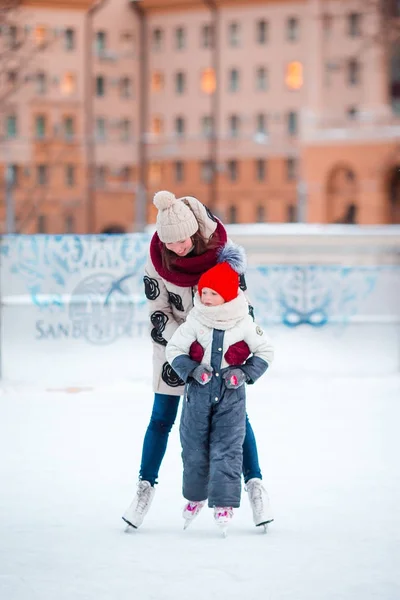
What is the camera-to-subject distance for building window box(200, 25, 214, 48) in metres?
62.8

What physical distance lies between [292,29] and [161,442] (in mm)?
58432

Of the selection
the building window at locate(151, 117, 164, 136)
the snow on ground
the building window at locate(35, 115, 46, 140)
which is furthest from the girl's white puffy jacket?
the building window at locate(151, 117, 164, 136)

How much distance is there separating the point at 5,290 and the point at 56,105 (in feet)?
166

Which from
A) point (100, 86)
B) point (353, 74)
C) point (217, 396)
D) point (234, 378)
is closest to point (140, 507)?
point (217, 396)

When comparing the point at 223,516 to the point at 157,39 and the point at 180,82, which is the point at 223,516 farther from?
the point at 180,82

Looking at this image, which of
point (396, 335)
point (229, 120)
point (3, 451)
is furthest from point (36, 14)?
point (3, 451)

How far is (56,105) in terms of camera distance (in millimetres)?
60812

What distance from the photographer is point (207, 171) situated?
2470 inches

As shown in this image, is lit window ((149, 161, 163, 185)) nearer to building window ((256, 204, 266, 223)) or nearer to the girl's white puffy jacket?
building window ((256, 204, 266, 223))

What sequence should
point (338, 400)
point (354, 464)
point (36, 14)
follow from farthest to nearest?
point (36, 14) → point (338, 400) → point (354, 464)

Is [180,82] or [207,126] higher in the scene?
[180,82]

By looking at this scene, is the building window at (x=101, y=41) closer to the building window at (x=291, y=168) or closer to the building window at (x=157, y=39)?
the building window at (x=157, y=39)

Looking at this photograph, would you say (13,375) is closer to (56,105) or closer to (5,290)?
(5,290)

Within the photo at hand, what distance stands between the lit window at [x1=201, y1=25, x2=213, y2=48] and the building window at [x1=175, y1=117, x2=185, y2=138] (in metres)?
4.23
